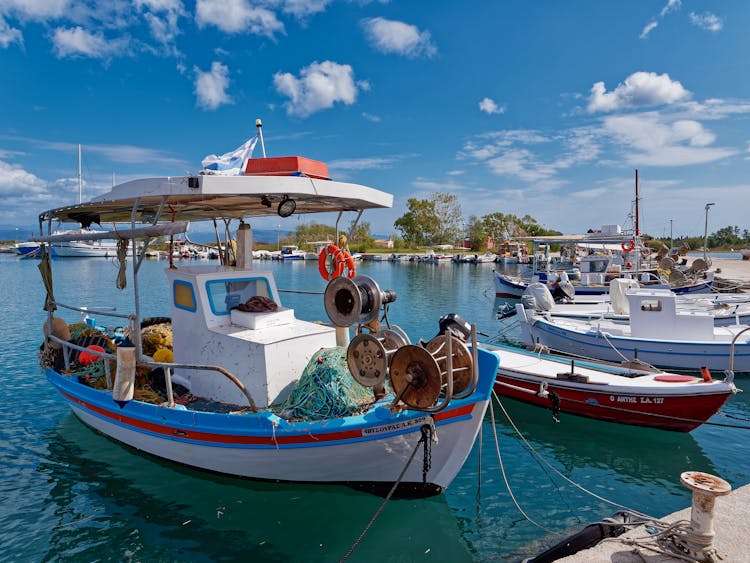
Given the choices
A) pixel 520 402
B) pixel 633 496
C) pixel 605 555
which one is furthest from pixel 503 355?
pixel 605 555

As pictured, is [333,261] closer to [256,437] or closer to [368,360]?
[368,360]

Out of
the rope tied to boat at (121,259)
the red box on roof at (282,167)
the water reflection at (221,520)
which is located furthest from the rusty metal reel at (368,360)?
the rope tied to boat at (121,259)

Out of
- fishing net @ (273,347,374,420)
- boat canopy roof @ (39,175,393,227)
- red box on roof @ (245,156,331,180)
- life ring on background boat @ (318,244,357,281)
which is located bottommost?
fishing net @ (273,347,374,420)

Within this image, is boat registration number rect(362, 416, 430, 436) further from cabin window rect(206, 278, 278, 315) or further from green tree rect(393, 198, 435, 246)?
green tree rect(393, 198, 435, 246)

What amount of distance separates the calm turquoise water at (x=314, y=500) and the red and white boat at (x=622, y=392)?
390mm

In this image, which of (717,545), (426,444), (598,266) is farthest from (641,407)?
(598,266)

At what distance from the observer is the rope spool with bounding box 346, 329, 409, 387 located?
557 cm

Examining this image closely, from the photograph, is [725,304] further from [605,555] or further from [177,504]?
[177,504]

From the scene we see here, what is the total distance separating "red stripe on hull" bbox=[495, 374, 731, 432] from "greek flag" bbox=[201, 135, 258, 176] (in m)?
7.81

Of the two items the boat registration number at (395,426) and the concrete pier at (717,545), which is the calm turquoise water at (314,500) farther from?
the concrete pier at (717,545)

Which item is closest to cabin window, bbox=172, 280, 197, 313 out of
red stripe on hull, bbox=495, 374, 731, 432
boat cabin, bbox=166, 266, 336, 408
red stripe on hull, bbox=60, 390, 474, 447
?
boat cabin, bbox=166, 266, 336, 408

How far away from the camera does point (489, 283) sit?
47156 millimetres

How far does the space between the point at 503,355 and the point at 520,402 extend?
1.62 meters

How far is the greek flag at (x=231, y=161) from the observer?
6692 mm
